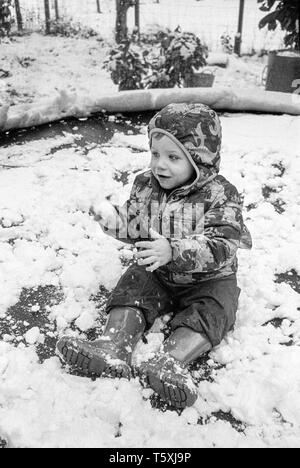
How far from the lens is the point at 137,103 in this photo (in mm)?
3750

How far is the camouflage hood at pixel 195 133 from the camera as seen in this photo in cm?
161

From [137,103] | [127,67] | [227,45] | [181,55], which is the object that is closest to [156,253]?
Result: [137,103]

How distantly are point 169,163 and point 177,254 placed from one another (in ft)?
1.20

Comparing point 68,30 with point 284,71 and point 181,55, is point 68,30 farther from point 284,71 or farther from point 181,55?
point 284,71

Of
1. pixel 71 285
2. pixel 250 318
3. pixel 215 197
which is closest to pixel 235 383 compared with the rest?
pixel 250 318

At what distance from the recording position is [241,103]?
154 inches

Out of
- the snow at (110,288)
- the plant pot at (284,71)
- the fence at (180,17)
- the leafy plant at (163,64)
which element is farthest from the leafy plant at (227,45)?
the snow at (110,288)

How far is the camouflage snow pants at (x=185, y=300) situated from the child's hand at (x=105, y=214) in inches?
8.9

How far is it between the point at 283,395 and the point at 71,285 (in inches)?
38.2

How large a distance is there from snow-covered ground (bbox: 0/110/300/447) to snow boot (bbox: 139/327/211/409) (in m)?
0.06

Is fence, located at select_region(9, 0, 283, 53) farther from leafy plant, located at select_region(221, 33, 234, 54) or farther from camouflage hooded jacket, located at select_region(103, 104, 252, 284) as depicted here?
camouflage hooded jacket, located at select_region(103, 104, 252, 284)

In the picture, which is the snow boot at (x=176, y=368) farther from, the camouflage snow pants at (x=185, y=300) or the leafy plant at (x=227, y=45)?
the leafy plant at (x=227, y=45)

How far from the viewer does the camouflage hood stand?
161 cm

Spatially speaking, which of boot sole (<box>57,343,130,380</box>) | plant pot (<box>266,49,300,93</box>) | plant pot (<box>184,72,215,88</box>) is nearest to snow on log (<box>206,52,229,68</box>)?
plant pot (<box>184,72,215,88</box>)
